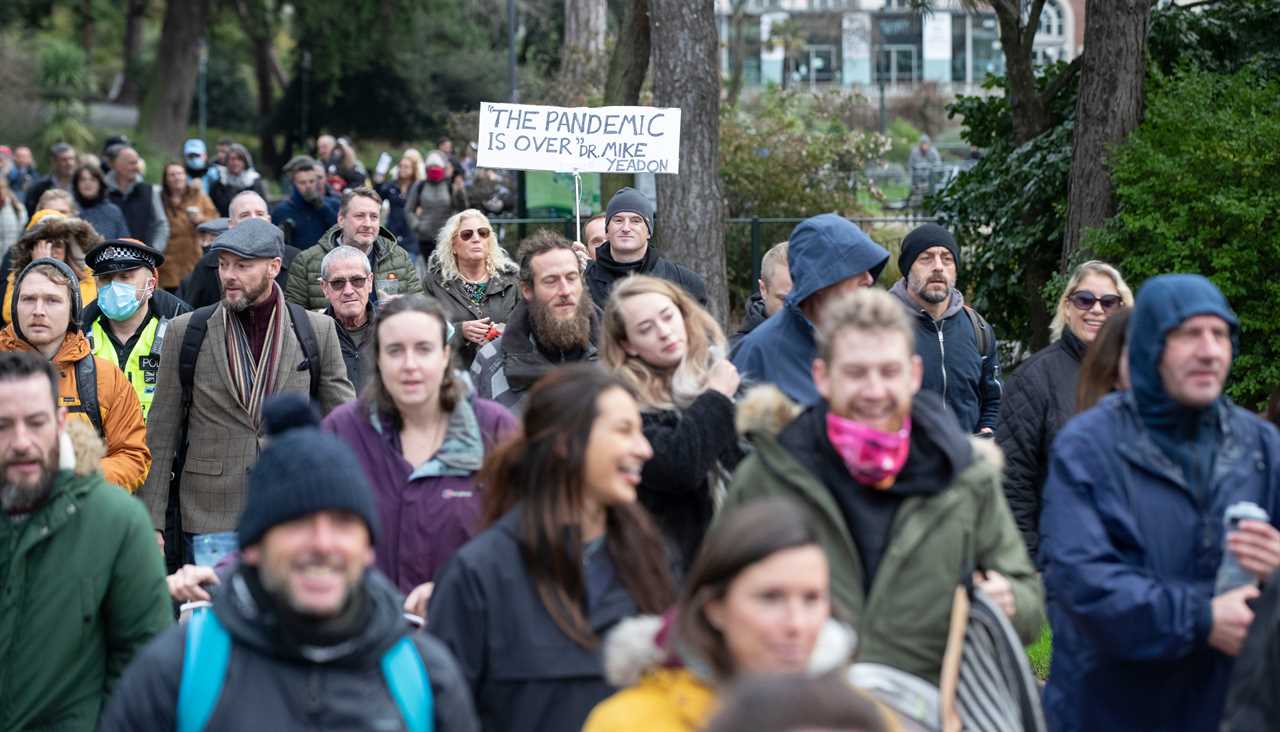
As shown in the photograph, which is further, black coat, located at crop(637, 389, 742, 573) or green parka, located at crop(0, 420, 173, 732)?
black coat, located at crop(637, 389, 742, 573)

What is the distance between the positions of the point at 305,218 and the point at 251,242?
7.57 metres

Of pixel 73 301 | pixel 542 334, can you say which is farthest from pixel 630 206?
pixel 73 301

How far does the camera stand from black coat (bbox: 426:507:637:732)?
14.4ft

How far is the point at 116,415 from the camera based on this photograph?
23.8 ft

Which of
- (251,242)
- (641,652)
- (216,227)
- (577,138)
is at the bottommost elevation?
(641,652)

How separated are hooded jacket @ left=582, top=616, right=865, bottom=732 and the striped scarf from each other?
13.4ft

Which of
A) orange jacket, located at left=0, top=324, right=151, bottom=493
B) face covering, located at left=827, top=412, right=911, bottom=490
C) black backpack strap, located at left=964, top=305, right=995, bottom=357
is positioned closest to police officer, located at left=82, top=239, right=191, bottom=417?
orange jacket, located at left=0, top=324, right=151, bottom=493

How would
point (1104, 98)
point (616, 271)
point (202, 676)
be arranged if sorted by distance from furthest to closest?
point (1104, 98)
point (616, 271)
point (202, 676)

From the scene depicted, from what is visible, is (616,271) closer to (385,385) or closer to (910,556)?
(385,385)

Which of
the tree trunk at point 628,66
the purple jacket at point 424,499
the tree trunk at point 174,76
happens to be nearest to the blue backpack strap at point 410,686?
the purple jacket at point 424,499

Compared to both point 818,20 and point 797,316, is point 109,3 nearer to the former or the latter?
point 818,20

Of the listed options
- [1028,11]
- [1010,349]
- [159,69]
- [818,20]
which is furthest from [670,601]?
[818,20]

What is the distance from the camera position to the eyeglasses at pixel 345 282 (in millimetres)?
9008

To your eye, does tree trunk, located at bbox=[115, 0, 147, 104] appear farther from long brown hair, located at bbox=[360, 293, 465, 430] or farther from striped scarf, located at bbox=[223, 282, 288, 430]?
long brown hair, located at bbox=[360, 293, 465, 430]
